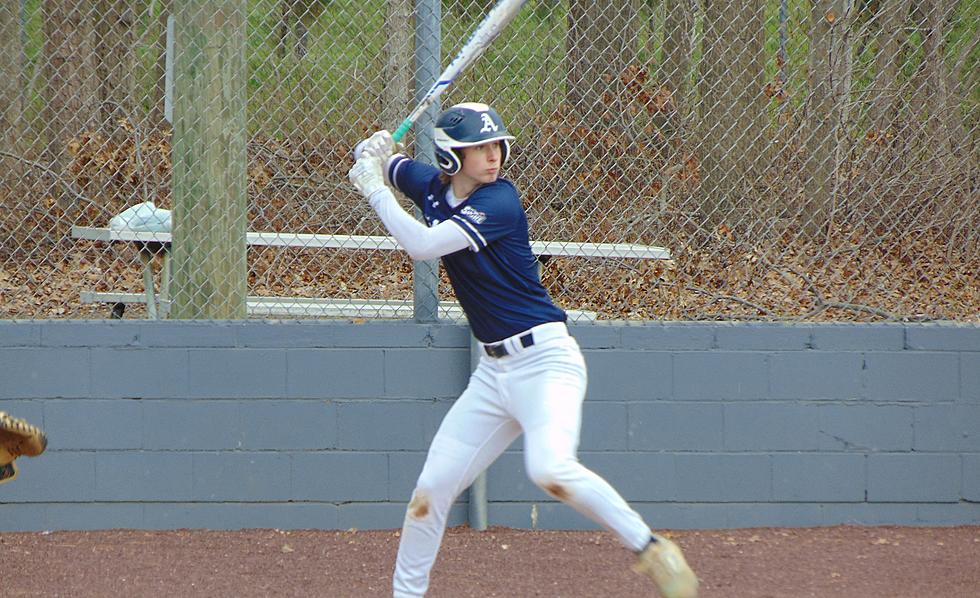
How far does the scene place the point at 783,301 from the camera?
546 cm

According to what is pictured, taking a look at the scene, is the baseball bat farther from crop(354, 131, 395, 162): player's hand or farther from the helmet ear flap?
the helmet ear flap

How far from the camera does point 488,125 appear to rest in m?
3.73

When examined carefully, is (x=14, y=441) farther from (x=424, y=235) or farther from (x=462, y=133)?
(x=462, y=133)

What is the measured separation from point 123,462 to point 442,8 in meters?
2.70

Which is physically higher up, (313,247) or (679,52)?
(679,52)

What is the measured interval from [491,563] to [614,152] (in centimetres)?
207

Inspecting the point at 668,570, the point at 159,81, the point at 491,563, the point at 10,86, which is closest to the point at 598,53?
the point at 159,81

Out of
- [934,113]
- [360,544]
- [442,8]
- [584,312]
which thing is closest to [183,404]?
[360,544]

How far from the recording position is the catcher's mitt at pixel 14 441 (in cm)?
389

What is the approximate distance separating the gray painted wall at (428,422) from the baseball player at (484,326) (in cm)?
132

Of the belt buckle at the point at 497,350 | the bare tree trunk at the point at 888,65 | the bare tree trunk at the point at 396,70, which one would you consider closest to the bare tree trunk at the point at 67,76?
the bare tree trunk at the point at 396,70

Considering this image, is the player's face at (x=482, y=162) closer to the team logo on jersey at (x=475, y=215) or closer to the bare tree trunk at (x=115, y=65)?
the team logo on jersey at (x=475, y=215)

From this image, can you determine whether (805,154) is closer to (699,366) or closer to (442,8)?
(699,366)

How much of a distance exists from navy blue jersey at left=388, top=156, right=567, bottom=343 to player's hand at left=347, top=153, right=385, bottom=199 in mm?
234
